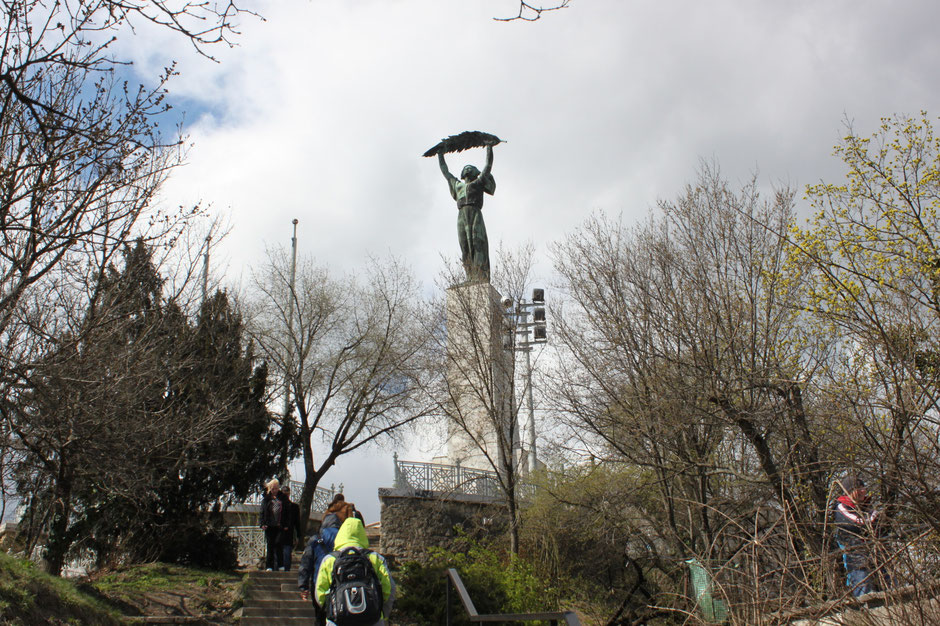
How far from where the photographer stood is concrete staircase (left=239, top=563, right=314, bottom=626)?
941 cm

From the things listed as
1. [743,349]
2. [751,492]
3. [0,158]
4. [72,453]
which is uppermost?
[0,158]

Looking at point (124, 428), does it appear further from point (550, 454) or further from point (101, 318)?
point (550, 454)

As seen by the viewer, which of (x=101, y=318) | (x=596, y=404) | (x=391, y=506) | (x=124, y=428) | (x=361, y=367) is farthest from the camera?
(x=361, y=367)

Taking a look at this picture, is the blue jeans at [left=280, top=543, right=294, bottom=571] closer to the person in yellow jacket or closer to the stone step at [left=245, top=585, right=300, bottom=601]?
the stone step at [left=245, top=585, right=300, bottom=601]

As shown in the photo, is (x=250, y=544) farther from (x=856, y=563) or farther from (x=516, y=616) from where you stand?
(x=856, y=563)

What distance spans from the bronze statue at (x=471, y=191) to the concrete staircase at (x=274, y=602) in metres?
11.3

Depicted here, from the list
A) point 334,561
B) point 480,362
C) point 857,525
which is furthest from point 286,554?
point 857,525

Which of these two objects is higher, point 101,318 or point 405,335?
point 405,335

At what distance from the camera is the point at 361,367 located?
63.8 feet

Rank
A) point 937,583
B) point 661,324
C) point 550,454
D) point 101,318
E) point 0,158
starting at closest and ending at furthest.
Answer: point 937,583
point 0,158
point 101,318
point 661,324
point 550,454

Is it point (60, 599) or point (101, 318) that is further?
point (101, 318)

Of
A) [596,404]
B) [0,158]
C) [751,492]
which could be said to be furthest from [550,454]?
[0,158]

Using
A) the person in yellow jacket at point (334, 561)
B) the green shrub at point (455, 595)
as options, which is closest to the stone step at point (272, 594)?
the green shrub at point (455, 595)

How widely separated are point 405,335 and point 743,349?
11.2 m
